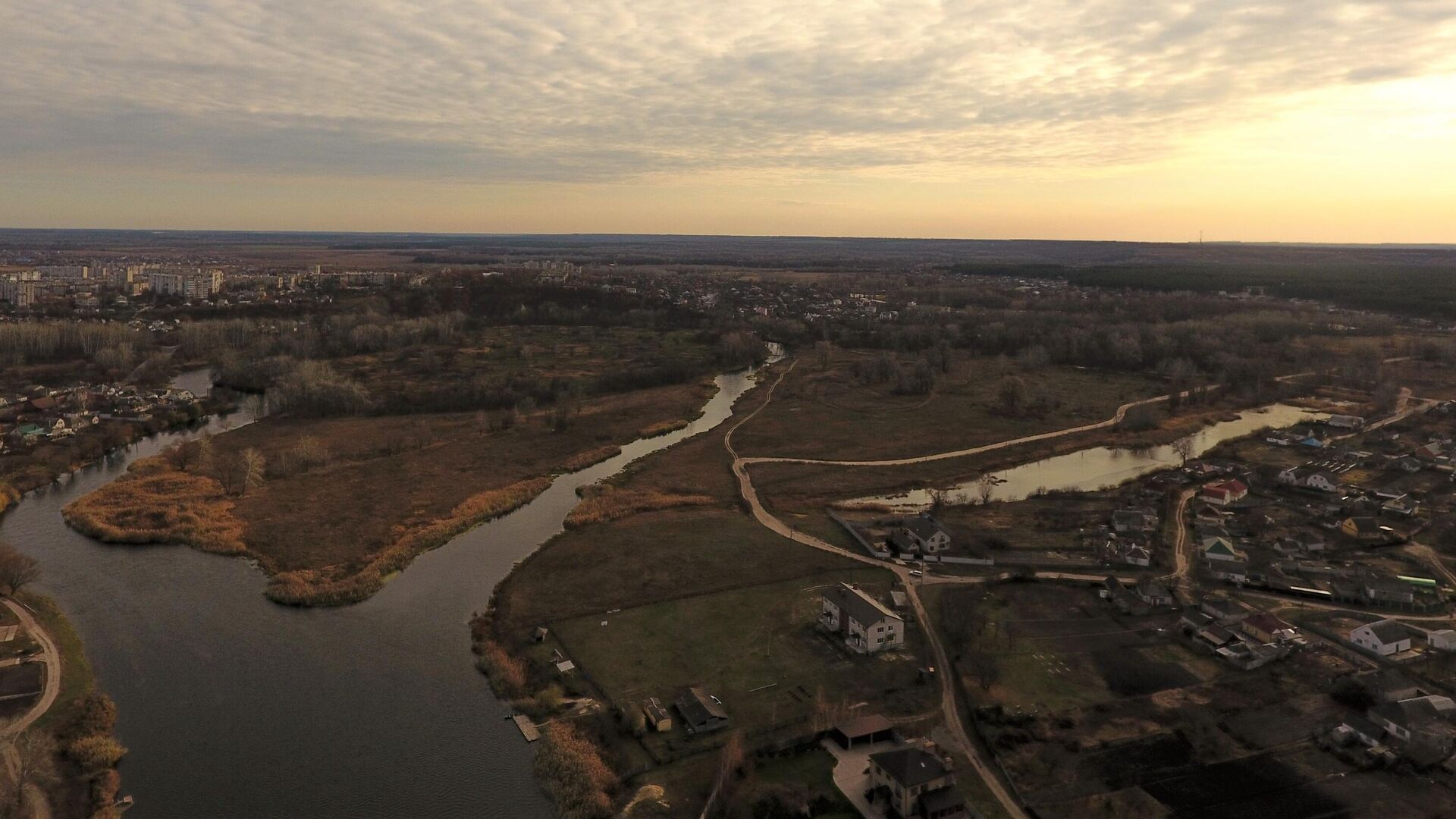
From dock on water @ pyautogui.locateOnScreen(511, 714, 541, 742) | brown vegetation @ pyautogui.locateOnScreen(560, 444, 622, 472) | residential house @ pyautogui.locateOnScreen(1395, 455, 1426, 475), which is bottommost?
dock on water @ pyautogui.locateOnScreen(511, 714, 541, 742)

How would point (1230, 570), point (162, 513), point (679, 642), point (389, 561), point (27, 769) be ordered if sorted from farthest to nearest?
1. point (162, 513)
2. point (389, 561)
3. point (1230, 570)
4. point (679, 642)
5. point (27, 769)

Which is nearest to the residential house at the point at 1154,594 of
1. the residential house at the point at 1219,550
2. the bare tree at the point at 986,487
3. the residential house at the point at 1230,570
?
the residential house at the point at 1230,570

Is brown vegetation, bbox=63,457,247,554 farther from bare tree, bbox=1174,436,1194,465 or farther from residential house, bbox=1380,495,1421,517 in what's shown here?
residential house, bbox=1380,495,1421,517

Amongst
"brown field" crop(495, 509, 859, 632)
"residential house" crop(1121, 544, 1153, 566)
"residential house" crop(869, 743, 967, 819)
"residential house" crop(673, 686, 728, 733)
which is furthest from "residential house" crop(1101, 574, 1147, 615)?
"residential house" crop(673, 686, 728, 733)

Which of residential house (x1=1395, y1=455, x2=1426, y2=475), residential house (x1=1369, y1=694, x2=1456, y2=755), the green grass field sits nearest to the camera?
residential house (x1=1369, y1=694, x2=1456, y2=755)

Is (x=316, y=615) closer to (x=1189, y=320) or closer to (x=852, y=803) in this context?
(x=852, y=803)

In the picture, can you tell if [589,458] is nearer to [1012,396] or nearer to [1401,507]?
[1012,396]

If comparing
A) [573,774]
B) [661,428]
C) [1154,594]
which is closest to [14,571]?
[573,774]
